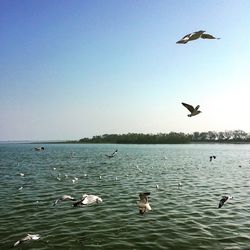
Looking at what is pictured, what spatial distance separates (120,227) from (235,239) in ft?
16.8

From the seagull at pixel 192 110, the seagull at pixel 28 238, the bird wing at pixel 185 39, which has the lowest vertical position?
the seagull at pixel 28 238

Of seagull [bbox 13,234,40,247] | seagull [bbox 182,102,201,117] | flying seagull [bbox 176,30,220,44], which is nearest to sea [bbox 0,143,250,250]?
seagull [bbox 13,234,40,247]

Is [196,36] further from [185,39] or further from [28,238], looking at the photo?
[28,238]

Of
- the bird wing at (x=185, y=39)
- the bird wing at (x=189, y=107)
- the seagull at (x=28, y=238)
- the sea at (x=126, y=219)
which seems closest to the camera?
the bird wing at (x=185, y=39)

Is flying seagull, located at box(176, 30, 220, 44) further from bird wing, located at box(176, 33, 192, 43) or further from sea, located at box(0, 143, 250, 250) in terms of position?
sea, located at box(0, 143, 250, 250)

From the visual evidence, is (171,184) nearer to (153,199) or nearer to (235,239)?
(153,199)

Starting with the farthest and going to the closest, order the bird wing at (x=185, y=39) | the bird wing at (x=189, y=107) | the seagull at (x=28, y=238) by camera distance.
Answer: the seagull at (x=28, y=238) → the bird wing at (x=189, y=107) → the bird wing at (x=185, y=39)

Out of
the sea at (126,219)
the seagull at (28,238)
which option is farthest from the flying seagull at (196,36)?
the seagull at (28,238)

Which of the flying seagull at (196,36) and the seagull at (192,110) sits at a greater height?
the flying seagull at (196,36)

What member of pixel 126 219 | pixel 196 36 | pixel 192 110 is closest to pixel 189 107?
pixel 192 110

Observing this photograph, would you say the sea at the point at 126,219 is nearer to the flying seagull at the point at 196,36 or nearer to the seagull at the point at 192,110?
the seagull at the point at 192,110

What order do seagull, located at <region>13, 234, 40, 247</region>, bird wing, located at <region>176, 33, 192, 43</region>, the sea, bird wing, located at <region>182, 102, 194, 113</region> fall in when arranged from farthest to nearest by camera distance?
the sea → seagull, located at <region>13, 234, 40, 247</region> → bird wing, located at <region>182, 102, 194, 113</region> → bird wing, located at <region>176, 33, 192, 43</region>

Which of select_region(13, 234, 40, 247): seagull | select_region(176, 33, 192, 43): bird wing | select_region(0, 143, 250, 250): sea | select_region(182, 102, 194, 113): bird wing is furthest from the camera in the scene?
select_region(0, 143, 250, 250): sea

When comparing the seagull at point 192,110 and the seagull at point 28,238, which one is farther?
the seagull at point 28,238
